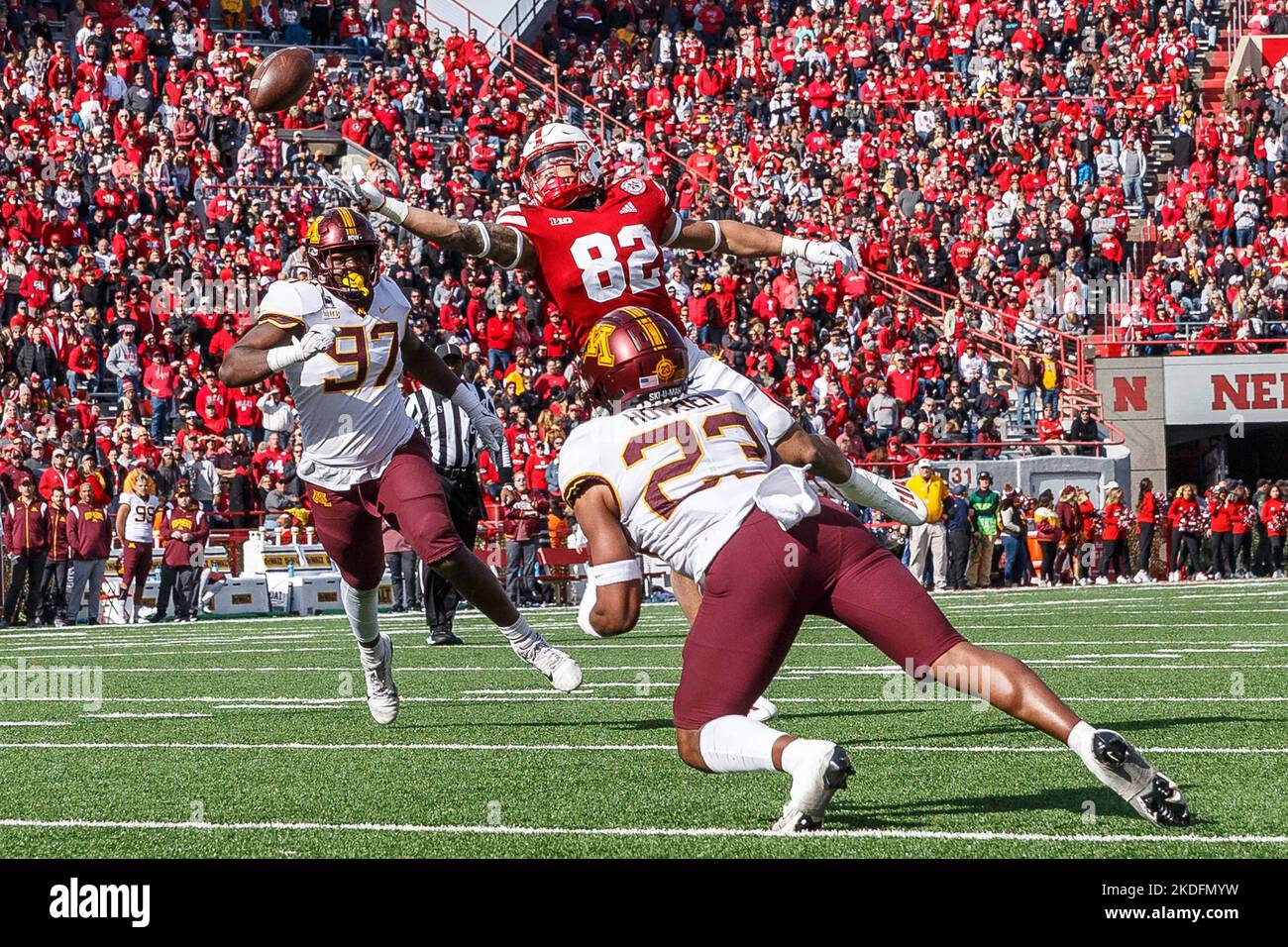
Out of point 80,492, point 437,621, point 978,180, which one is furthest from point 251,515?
point 978,180

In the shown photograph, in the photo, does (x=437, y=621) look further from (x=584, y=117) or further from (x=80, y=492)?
(x=584, y=117)

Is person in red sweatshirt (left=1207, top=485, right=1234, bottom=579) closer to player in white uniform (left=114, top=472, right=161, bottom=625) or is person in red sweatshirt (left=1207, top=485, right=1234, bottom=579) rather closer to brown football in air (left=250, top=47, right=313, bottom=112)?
player in white uniform (left=114, top=472, right=161, bottom=625)

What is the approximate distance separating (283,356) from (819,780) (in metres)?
3.32

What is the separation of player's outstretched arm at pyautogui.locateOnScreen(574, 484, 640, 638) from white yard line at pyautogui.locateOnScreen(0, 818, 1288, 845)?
0.55m

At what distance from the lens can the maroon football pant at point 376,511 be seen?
738 cm

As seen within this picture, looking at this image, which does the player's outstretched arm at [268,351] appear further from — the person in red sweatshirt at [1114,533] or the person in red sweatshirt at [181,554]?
the person in red sweatshirt at [1114,533]

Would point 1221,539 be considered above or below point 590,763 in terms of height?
above

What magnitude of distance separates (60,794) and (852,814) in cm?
245

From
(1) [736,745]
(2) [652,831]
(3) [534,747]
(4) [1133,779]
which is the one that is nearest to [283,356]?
(3) [534,747]

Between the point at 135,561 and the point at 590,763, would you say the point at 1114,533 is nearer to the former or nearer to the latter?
the point at 135,561

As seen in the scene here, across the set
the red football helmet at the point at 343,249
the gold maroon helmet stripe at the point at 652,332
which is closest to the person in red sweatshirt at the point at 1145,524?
the red football helmet at the point at 343,249

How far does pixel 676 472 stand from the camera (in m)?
4.69

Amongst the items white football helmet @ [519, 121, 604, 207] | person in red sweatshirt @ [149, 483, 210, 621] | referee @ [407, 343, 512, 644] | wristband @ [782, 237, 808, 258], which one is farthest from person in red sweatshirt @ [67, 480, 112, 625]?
wristband @ [782, 237, 808, 258]

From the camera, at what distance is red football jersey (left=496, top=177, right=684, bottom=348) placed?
23.7 ft
